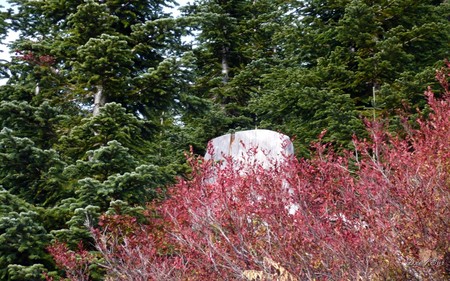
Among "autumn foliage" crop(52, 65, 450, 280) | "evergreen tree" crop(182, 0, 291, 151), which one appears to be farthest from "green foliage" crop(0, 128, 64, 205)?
"evergreen tree" crop(182, 0, 291, 151)

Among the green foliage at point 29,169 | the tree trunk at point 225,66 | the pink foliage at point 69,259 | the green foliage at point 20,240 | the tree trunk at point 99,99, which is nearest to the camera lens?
the pink foliage at point 69,259

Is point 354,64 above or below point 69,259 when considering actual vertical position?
below

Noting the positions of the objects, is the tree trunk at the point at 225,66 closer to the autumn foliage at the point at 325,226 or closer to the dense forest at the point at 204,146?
the dense forest at the point at 204,146

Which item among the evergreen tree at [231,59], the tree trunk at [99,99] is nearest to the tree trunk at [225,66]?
the evergreen tree at [231,59]

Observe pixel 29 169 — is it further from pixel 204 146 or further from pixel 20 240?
pixel 204 146

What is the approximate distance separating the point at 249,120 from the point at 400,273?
1173 centimetres

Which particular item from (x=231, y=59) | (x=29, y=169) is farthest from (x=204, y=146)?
(x=29, y=169)

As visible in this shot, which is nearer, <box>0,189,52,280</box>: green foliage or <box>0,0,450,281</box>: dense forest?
<box>0,0,450,281</box>: dense forest

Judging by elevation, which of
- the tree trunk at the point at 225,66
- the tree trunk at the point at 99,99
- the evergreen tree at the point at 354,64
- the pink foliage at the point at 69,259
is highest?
the tree trunk at the point at 99,99

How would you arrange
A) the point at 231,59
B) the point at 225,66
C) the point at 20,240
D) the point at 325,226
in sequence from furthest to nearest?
the point at 231,59 → the point at 225,66 → the point at 20,240 → the point at 325,226

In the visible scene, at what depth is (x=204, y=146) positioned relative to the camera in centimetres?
1424

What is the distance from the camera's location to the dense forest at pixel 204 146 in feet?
13.4

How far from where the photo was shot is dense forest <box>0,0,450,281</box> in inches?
161

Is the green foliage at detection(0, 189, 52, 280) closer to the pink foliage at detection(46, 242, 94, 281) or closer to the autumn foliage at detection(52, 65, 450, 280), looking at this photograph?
the pink foliage at detection(46, 242, 94, 281)
